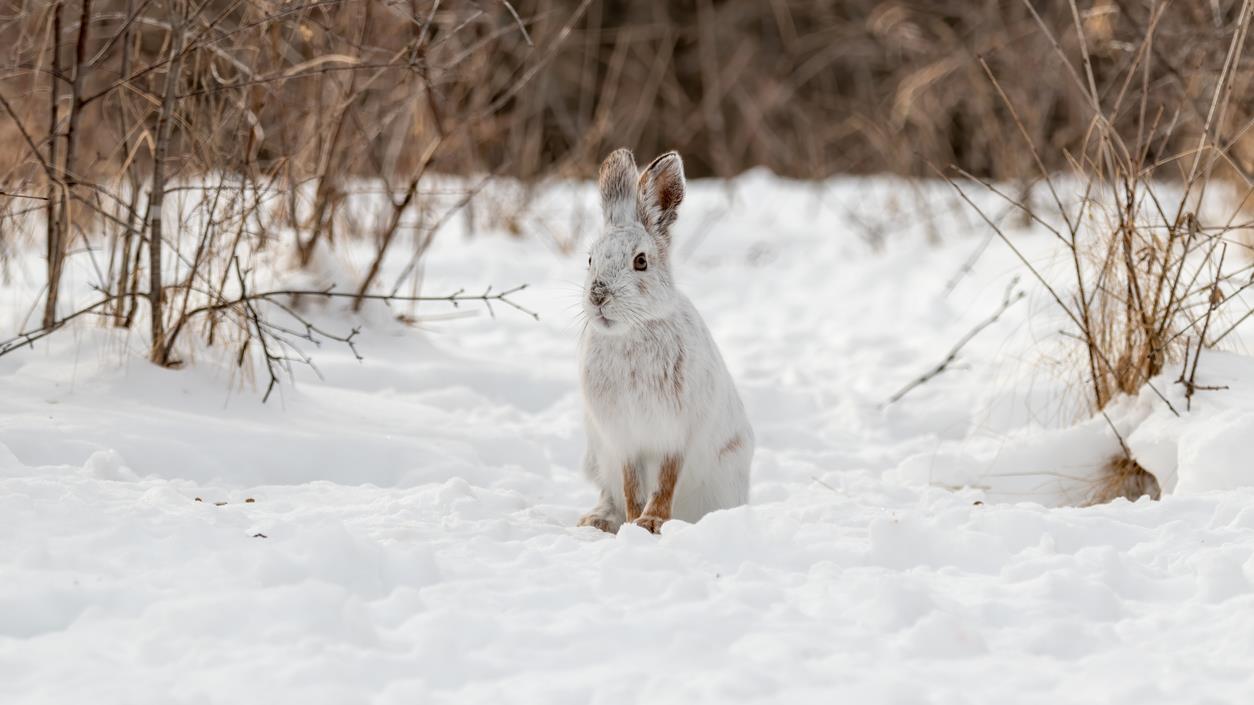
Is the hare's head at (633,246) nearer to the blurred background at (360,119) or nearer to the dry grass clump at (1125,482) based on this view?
the blurred background at (360,119)

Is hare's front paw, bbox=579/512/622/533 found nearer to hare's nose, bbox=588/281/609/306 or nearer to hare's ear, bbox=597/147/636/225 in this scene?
hare's nose, bbox=588/281/609/306

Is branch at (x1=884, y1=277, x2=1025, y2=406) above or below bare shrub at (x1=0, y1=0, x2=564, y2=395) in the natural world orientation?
below

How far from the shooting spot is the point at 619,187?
3.59 meters

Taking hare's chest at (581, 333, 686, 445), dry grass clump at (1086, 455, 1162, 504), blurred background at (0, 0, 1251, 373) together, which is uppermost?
blurred background at (0, 0, 1251, 373)

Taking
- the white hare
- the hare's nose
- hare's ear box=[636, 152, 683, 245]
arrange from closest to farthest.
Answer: the hare's nose, the white hare, hare's ear box=[636, 152, 683, 245]

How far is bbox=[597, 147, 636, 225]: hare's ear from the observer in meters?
3.57

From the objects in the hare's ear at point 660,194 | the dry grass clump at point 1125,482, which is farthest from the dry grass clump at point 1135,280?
the hare's ear at point 660,194

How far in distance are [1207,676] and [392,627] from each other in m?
1.53

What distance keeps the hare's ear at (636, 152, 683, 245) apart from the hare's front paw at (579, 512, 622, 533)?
0.81 meters

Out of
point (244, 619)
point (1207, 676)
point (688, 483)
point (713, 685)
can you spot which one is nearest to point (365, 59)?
point (688, 483)

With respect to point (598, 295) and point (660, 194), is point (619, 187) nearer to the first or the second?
point (660, 194)

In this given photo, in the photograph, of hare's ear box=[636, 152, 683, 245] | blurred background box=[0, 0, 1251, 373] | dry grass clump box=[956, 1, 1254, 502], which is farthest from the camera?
blurred background box=[0, 0, 1251, 373]

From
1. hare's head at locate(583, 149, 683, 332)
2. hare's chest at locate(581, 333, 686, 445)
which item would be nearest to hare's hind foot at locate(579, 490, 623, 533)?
hare's chest at locate(581, 333, 686, 445)

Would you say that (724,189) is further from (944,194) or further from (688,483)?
(688,483)
